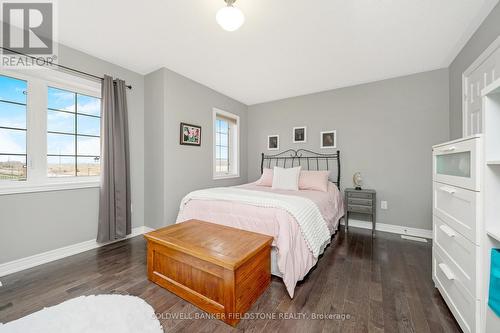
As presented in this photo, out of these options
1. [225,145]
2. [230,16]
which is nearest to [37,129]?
[230,16]

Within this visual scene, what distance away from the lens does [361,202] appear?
3.14m

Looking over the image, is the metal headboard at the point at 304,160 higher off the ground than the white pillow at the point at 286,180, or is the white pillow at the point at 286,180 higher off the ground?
the metal headboard at the point at 304,160

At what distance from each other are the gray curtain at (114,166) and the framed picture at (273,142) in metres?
2.78

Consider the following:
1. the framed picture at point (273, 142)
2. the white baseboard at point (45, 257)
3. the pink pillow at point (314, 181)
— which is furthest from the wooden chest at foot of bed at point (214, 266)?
the framed picture at point (273, 142)

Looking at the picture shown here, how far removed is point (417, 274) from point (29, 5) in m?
4.63

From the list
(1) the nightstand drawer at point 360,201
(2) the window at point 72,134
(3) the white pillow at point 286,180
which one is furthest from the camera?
(3) the white pillow at point 286,180

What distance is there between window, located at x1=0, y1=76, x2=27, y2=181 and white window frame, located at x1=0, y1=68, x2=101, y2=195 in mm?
A: 39

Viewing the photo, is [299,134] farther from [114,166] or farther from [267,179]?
[114,166]

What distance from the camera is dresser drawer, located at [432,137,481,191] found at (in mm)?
1140

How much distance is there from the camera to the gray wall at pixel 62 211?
81.0 inches

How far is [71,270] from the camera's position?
6.87 ft

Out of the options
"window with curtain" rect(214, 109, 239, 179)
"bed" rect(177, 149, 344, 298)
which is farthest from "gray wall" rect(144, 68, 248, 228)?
"bed" rect(177, 149, 344, 298)

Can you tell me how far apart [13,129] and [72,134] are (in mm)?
516

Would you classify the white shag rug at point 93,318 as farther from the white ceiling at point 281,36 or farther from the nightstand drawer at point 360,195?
Result: the nightstand drawer at point 360,195
